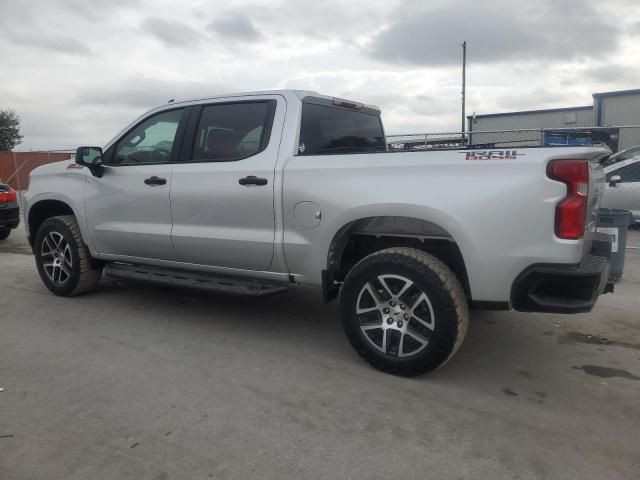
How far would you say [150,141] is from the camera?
4738 mm

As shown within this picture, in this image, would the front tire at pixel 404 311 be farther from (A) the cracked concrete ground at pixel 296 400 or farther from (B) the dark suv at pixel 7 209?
(B) the dark suv at pixel 7 209

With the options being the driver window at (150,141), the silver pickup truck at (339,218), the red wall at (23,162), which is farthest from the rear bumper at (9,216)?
the red wall at (23,162)

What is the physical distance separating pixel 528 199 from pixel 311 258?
59.8 inches

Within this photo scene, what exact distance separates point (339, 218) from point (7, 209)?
24.6 feet

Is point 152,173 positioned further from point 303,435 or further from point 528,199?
point 528,199

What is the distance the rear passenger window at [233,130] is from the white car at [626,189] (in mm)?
7180

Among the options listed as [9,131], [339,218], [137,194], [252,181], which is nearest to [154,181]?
[137,194]

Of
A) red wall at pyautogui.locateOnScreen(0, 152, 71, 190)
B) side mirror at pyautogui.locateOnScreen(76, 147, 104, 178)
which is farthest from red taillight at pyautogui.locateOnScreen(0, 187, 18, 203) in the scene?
red wall at pyautogui.locateOnScreen(0, 152, 71, 190)

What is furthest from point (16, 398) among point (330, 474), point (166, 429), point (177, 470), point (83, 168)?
point (83, 168)

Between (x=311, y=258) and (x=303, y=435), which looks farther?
(x=311, y=258)

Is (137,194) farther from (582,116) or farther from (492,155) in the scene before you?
(582,116)

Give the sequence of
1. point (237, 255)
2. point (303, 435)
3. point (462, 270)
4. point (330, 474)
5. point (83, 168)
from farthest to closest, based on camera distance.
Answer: point (83, 168)
point (237, 255)
point (462, 270)
point (303, 435)
point (330, 474)

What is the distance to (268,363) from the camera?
3797 millimetres

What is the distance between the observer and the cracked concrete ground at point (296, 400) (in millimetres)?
2570
